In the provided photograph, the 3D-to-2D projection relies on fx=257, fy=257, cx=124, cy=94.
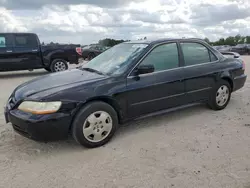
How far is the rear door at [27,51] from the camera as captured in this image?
10.4m

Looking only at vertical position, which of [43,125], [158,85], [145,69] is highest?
[145,69]

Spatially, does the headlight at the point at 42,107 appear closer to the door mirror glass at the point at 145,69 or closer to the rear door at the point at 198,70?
the door mirror glass at the point at 145,69

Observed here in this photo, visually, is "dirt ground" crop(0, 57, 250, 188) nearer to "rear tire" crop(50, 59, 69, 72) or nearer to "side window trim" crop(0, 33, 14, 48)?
"side window trim" crop(0, 33, 14, 48)

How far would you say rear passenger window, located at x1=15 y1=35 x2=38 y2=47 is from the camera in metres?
10.4

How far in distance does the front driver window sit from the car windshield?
19 cm

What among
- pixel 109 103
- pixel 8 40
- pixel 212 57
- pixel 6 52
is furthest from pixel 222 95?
pixel 8 40

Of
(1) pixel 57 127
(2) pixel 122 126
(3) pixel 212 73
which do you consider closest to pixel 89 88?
(1) pixel 57 127

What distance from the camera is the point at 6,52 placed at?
10180 mm

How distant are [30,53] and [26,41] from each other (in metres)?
0.51

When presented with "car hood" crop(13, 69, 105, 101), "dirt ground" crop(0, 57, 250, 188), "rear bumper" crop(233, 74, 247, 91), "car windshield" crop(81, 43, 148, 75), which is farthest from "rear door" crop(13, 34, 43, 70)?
"rear bumper" crop(233, 74, 247, 91)

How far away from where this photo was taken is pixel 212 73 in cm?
488

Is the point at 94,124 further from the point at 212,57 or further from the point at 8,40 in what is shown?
the point at 8,40

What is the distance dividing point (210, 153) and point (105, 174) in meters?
1.42

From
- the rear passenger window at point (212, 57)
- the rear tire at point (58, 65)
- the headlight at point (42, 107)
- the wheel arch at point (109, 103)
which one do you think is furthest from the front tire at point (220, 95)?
the rear tire at point (58, 65)
